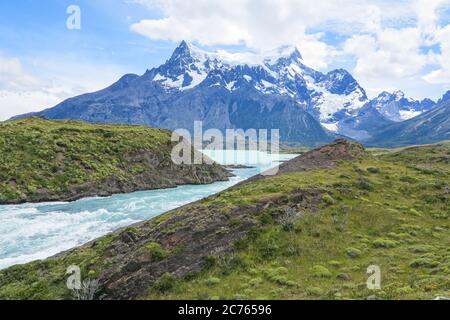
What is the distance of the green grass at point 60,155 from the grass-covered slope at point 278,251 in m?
61.4

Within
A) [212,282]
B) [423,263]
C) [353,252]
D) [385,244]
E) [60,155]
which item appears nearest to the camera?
[212,282]

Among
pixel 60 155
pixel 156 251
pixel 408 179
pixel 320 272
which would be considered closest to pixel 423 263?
pixel 320 272

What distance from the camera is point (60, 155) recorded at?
11088cm

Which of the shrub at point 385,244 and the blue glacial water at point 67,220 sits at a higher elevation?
the shrub at point 385,244

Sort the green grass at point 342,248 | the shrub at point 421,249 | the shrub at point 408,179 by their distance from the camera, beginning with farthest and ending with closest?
the shrub at point 408,179 → the shrub at point 421,249 → the green grass at point 342,248

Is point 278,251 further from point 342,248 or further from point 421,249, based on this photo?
Result: point 421,249

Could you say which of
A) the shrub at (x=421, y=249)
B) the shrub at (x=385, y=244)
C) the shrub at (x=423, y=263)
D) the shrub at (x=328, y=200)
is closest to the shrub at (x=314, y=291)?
the shrub at (x=423, y=263)

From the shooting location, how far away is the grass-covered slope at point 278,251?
28.8m

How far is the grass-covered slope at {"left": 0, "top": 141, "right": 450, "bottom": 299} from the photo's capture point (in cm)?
2881

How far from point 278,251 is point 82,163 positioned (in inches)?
3406

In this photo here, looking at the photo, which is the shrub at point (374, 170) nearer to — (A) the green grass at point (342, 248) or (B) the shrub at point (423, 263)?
(A) the green grass at point (342, 248)

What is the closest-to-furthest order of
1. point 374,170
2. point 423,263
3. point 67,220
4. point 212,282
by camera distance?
point 212,282, point 423,263, point 374,170, point 67,220

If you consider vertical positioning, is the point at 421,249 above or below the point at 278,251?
above

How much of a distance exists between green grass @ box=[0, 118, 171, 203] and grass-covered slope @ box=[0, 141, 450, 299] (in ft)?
201
